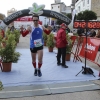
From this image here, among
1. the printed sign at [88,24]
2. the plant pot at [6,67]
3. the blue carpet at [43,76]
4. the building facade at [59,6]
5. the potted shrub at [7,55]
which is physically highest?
the building facade at [59,6]

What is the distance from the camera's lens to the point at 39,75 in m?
6.18

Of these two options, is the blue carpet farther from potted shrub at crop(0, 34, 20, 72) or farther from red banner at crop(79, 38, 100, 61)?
red banner at crop(79, 38, 100, 61)

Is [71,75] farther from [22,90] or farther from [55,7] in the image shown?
[55,7]

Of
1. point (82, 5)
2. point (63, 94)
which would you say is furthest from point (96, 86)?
point (82, 5)

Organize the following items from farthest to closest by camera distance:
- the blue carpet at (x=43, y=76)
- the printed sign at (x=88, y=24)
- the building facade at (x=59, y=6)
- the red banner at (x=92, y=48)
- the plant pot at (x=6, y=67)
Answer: the building facade at (x=59, y=6) < the red banner at (x=92, y=48) < the plant pot at (x=6, y=67) < the printed sign at (x=88, y=24) < the blue carpet at (x=43, y=76)

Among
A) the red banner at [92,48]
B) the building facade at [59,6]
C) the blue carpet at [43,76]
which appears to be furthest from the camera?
the building facade at [59,6]

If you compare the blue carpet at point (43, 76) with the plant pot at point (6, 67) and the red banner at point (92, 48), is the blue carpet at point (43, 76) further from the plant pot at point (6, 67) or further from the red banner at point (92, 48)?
the red banner at point (92, 48)

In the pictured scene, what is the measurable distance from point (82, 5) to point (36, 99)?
169 feet

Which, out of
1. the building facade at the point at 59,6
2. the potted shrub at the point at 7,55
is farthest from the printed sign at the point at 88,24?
the building facade at the point at 59,6

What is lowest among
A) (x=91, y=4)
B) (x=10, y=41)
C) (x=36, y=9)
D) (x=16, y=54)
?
(x=16, y=54)

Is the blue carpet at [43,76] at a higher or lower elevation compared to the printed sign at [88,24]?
lower

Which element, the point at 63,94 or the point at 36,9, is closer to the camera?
the point at 63,94

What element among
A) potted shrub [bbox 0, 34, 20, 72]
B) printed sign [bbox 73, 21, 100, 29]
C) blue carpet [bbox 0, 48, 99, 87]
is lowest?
blue carpet [bbox 0, 48, 99, 87]

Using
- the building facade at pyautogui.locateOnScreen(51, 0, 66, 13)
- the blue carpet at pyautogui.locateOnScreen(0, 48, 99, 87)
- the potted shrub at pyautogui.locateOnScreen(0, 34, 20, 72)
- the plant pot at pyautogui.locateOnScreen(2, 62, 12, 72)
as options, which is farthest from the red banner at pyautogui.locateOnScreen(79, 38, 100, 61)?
the building facade at pyautogui.locateOnScreen(51, 0, 66, 13)
